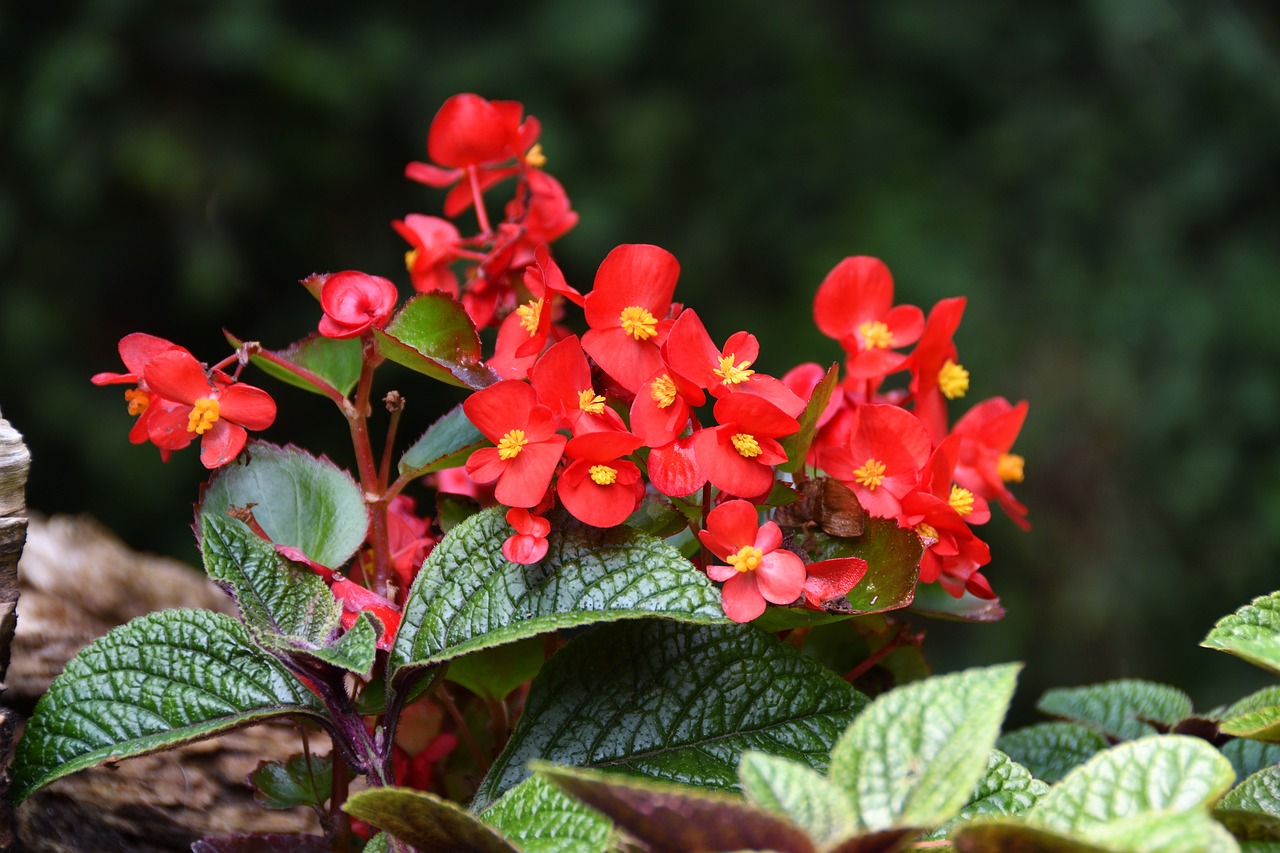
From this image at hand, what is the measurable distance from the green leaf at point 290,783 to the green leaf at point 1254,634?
1.40 ft

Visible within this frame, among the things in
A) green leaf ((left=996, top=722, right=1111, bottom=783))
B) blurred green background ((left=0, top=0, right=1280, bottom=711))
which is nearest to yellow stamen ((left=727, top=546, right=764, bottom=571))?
green leaf ((left=996, top=722, right=1111, bottom=783))

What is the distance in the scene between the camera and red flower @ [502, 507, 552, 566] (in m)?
0.48

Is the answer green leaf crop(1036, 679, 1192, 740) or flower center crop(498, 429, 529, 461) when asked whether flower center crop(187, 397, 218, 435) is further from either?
green leaf crop(1036, 679, 1192, 740)

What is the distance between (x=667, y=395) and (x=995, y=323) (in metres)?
2.10

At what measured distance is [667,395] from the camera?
48 cm

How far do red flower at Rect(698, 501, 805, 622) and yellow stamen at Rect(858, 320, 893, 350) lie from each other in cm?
16

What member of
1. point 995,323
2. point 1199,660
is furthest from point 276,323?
point 1199,660

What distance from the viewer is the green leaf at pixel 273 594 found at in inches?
18.6

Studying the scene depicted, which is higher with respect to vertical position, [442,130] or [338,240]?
[442,130]

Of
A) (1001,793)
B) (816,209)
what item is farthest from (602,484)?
(816,209)

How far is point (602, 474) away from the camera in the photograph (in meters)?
0.47

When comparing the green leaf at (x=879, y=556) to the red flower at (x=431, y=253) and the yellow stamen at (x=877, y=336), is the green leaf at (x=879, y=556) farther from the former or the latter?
the red flower at (x=431, y=253)

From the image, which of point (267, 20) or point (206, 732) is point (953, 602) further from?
point (267, 20)

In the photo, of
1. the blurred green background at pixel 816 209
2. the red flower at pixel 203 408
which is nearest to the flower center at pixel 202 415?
the red flower at pixel 203 408
